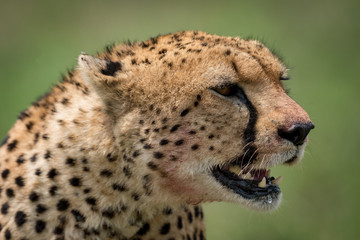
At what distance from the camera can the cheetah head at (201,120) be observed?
2598 mm

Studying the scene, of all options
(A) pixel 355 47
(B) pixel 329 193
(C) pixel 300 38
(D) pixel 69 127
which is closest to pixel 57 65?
(C) pixel 300 38

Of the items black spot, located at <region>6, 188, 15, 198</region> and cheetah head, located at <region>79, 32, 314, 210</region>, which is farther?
black spot, located at <region>6, 188, 15, 198</region>

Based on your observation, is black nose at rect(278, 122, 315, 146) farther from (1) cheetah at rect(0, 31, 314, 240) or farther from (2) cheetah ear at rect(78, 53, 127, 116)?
(2) cheetah ear at rect(78, 53, 127, 116)

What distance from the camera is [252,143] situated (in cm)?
259

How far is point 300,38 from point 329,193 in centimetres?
294

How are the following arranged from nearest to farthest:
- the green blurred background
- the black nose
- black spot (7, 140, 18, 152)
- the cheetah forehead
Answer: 1. the black nose
2. the cheetah forehead
3. black spot (7, 140, 18, 152)
4. the green blurred background

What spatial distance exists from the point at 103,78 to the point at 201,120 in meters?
0.38

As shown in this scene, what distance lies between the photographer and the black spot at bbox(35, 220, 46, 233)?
2670 mm

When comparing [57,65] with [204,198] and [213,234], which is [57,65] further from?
[204,198]

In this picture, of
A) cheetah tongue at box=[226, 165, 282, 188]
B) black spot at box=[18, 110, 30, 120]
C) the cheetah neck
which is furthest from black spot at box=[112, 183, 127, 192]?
black spot at box=[18, 110, 30, 120]

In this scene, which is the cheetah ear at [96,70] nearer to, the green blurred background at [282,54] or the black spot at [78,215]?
the black spot at [78,215]

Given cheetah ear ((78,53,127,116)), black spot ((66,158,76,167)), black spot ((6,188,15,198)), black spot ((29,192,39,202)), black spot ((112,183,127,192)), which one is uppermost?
cheetah ear ((78,53,127,116))

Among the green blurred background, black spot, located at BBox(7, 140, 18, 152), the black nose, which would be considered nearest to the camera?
the black nose

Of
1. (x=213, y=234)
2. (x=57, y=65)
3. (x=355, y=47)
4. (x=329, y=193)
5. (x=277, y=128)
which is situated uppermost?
(x=355, y=47)
